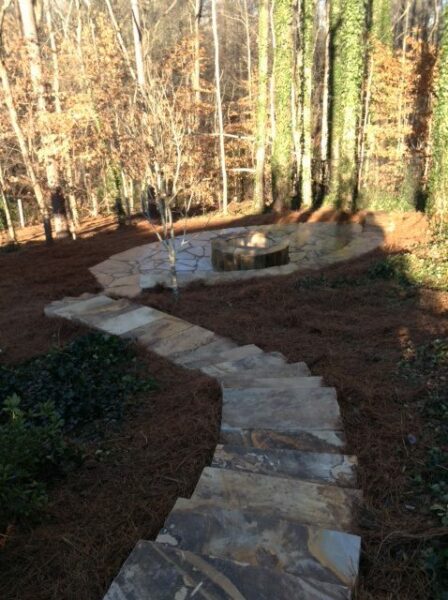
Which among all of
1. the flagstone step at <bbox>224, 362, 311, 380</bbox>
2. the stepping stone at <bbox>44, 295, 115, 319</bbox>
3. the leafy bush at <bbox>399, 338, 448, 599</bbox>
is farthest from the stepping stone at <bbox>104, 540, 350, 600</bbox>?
the stepping stone at <bbox>44, 295, 115, 319</bbox>

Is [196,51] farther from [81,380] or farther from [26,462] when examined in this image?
[26,462]

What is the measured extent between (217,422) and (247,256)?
5454mm

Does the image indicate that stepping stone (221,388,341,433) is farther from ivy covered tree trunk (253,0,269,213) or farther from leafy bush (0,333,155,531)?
ivy covered tree trunk (253,0,269,213)

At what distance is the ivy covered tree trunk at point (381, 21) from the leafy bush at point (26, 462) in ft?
59.9

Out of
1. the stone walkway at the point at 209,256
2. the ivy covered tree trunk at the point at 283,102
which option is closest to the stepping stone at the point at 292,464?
the stone walkway at the point at 209,256

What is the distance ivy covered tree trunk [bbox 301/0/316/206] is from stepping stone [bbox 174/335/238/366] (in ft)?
35.9

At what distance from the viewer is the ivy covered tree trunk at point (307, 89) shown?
45.7 ft

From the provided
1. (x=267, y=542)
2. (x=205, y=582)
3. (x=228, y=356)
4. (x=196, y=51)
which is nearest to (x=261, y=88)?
(x=196, y=51)

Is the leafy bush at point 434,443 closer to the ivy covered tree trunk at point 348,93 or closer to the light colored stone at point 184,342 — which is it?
the light colored stone at point 184,342

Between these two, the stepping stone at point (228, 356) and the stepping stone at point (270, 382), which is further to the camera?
the stepping stone at point (228, 356)

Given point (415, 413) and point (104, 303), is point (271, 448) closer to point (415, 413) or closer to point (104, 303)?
point (415, 413)

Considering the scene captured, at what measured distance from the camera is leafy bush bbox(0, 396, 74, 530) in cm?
220

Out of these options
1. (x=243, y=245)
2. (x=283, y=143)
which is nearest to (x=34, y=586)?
(x=243, y=245)

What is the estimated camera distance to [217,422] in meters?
3.03
